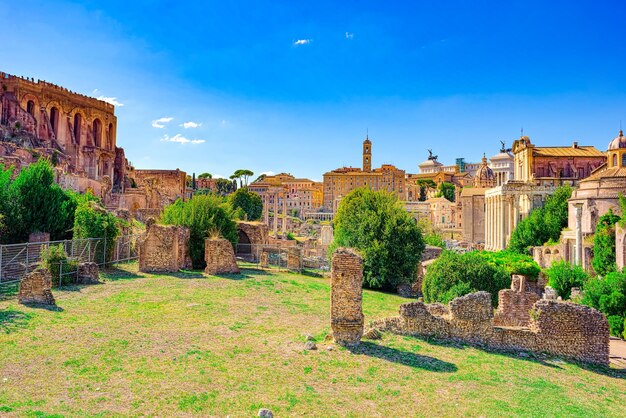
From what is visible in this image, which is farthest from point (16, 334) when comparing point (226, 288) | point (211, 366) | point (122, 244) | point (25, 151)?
point (25, 151)

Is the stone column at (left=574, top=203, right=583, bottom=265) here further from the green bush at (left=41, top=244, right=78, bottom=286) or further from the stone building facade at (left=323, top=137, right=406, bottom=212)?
the stone building facade at (left=323, top=137, right=406, bottom=212)

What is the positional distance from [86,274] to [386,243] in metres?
14.9

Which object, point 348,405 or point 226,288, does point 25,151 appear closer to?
point 226,288

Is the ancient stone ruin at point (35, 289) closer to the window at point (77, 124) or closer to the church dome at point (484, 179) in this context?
the window at point (77, 124)

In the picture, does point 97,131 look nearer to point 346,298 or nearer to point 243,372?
point 346,298

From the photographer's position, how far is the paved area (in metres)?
12.6

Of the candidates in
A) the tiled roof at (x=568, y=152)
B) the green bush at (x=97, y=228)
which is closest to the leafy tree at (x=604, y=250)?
the green bush at (x=97, y=228)

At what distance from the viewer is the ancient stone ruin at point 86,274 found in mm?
17328

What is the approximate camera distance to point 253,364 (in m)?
9.17

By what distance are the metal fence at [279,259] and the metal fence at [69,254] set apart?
24.2 ft

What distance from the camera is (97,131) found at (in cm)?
5803

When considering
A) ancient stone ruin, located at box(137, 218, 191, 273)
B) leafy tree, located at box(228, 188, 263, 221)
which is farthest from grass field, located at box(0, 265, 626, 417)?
leafy tree, located at box(228, 188, 263, 221)

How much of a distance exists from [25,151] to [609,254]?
42112mm

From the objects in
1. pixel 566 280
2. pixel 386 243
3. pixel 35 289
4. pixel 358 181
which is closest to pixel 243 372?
pixel 35 289
